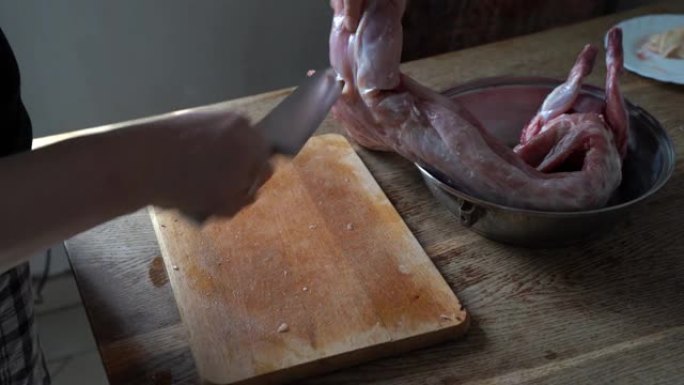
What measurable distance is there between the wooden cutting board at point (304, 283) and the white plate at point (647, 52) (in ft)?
1.60

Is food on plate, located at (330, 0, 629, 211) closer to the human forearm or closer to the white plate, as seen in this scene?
the white plate

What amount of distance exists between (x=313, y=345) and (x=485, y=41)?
104 cm

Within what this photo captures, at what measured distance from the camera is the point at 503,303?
2.64 feet

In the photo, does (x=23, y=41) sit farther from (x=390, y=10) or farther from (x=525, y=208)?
(x=525, y=208)

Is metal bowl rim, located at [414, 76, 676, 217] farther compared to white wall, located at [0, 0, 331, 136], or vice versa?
white wall, located at [0, 0, 331, 136]

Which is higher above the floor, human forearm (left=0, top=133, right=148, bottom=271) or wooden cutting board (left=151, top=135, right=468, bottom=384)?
human forearm (left=0, top=133, right=148, bottom=271)

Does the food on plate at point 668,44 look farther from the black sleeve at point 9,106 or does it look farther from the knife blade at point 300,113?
the black sleeve at point 9,106

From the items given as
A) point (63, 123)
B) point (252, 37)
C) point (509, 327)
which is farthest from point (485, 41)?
point (509, 327)

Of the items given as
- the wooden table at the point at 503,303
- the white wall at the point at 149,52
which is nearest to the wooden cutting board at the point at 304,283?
the wooden table at the point at 503,303

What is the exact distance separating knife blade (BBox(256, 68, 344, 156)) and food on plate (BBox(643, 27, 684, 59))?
58cm

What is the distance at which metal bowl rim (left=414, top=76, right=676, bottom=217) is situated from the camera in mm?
796

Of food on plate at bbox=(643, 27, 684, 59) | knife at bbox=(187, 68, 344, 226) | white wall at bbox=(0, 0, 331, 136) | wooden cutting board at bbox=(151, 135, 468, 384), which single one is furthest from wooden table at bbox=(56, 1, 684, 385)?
white wall at bbox=(0, 0, 331, 136)

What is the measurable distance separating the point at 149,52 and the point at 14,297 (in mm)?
826

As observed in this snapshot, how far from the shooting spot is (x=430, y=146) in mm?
853
